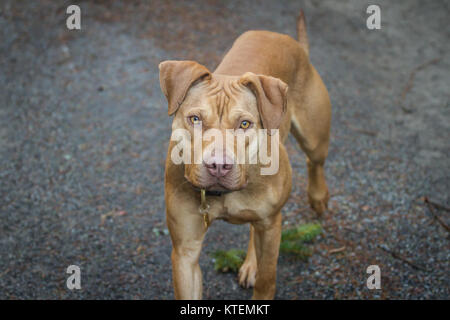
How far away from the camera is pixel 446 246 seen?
4609 millimetres

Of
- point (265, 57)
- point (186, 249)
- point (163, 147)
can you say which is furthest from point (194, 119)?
point (163, 147)

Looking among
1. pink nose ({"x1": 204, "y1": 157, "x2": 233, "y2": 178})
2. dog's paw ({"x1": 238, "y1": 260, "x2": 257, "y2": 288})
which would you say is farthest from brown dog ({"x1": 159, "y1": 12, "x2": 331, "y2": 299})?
dog's paw ({"x1": 238, "y1": 260, "x2": 257, "y2": 288})

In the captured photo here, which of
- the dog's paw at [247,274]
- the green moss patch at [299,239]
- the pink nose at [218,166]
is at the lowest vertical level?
the dog's paw at [247,274]

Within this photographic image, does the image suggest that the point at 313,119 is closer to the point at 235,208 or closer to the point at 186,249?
the point at 235,208

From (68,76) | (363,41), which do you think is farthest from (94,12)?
(363,41)

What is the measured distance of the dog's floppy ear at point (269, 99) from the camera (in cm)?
302

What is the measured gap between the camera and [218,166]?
8.93 ft

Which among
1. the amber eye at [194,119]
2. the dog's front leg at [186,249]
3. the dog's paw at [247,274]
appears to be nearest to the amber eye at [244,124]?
the amber eye at [194,119]

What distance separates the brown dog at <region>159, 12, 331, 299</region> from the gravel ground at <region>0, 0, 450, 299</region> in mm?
979

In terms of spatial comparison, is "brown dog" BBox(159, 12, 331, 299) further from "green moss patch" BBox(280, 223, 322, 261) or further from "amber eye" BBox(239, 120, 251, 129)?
"green moss patch" BBox(280, 223, 322, 261)

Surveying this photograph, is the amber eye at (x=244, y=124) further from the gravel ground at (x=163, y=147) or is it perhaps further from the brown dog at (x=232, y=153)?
the gravel ground at (x=163, y=147)

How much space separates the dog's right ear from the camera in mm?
2986

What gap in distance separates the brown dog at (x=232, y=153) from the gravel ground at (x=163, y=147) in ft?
3.21

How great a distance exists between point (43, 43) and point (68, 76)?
104 centimetres
